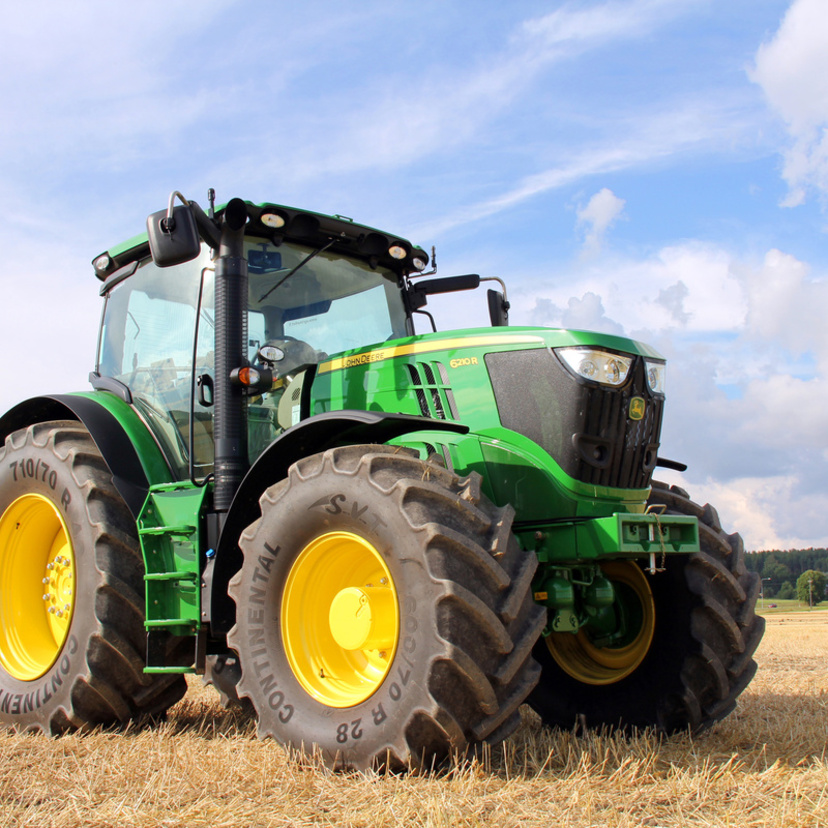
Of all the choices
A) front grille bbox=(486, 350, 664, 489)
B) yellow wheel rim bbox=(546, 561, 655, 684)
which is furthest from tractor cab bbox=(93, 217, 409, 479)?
yellow wheel rim bbox=(546, 561, 655, 684)

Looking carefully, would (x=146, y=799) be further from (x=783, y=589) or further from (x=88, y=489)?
(x=783, y=589)

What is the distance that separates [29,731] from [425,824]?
3094mm

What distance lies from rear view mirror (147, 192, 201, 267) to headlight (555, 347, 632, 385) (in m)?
1.82

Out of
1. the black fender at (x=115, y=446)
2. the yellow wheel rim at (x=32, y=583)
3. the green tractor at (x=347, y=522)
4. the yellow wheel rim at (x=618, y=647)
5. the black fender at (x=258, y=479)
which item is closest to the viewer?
the green tractor at (x=347, y=522)

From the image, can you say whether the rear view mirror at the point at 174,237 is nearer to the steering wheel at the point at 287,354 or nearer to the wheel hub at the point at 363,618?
the steering wheel at the point at 287,354

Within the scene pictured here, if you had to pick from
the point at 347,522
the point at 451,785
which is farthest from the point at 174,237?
the point at 451,785

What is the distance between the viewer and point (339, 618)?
373 cm

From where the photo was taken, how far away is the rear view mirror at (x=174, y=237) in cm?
427

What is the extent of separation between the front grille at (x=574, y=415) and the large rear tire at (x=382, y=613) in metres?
0.64

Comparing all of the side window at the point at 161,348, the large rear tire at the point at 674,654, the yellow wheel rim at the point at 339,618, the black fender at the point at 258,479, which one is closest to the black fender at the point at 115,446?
the side window at the point at 161,348

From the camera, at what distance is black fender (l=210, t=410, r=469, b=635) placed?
13.7 feet

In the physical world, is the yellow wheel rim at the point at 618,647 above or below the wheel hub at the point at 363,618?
below

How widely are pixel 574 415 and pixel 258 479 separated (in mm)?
1554

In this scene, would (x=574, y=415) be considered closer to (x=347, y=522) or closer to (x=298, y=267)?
(x=347, y=522)
